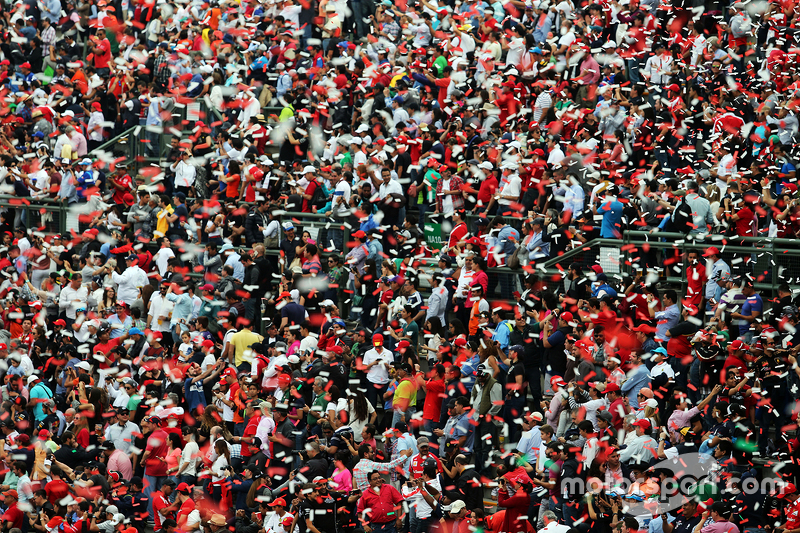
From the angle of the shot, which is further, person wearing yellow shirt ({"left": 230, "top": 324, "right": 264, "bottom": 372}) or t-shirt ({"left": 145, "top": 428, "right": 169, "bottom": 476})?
person wearing yellow shirt ({"left": 230, "top": 324, "right": 264, "bottom": 372})

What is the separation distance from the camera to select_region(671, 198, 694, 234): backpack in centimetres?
1784

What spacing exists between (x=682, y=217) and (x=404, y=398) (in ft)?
15.0

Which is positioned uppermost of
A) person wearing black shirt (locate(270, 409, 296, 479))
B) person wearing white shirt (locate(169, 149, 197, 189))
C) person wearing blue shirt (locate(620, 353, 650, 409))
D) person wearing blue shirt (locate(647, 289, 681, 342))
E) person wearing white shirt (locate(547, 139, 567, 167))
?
person wearing white shirt (locate(547, 139, 567, 167))

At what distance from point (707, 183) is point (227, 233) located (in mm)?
7213

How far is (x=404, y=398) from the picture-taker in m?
16.5

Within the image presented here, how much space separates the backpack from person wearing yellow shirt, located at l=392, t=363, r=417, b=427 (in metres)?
4.23

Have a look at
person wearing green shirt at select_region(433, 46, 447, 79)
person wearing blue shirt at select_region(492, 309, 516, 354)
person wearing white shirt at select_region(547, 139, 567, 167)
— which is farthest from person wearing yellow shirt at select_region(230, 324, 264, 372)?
person wearing green shirt at select_region(433, 46, 447, 79)

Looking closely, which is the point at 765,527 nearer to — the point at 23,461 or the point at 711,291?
the point at 711,291

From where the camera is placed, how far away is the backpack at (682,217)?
1784cm

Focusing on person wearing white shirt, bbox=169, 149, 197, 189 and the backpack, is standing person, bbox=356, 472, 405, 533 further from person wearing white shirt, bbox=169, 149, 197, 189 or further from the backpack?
person wearing white shirt, bbox=169, 149, 197, 189

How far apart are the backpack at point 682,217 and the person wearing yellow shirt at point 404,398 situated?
4230 mm

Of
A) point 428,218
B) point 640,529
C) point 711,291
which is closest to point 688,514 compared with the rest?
point 640,529

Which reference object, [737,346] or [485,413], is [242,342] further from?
[737,346]

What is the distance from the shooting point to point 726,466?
46.2 ft
